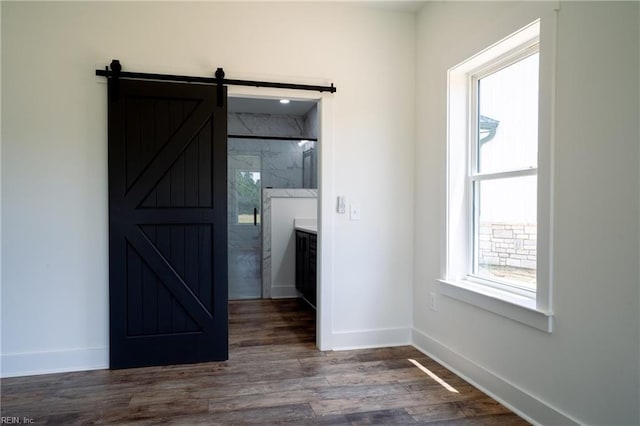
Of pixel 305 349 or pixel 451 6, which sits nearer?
pixel 451 6

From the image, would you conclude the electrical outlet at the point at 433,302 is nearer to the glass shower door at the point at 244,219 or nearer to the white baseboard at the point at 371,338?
the white baseboard at the point at 371,338

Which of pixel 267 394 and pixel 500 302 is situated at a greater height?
pixel 500 302

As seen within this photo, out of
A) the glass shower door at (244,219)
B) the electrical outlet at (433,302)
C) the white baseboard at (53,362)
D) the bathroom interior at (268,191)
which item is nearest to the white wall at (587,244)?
the electrical outlet at (433,302)

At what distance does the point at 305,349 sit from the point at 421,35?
2.77 m

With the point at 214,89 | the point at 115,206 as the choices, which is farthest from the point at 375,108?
the point at 115,206

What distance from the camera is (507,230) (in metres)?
2.59

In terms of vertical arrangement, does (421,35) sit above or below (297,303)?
above

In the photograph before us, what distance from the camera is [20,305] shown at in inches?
112

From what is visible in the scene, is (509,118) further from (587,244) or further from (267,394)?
(267,394)

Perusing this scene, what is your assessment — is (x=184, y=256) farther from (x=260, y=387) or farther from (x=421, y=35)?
(x=421, y=35)

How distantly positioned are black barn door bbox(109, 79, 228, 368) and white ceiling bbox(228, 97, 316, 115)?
8.72 ft

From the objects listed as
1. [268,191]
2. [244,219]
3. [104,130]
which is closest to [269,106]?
[268,191]

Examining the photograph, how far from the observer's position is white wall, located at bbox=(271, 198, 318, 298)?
5480mm

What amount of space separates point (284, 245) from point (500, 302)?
348 centimetres
